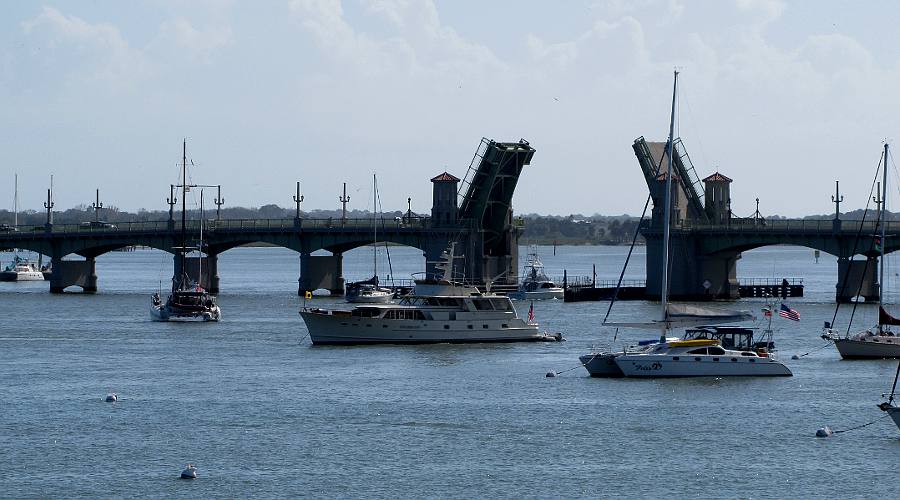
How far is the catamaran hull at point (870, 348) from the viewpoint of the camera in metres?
61.7

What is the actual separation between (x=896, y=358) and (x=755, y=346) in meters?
6.99

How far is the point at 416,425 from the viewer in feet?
149

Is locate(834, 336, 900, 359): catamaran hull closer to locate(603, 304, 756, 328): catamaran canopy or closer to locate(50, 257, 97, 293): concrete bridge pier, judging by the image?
locate(603, 304, 756, 328): catamaran canopy

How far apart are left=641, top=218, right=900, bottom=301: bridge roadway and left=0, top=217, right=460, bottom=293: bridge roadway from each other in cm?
1451

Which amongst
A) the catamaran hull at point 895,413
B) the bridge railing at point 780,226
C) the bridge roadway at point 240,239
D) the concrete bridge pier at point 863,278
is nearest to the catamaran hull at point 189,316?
the bridge roadway at point 240,239

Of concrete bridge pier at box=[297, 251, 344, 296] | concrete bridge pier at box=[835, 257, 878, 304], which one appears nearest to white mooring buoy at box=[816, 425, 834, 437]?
concrete bridge pier at box=[835, 257, 878, 304]

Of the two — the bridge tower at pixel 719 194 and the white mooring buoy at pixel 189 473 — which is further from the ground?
the bridge tower at pixel 719 194

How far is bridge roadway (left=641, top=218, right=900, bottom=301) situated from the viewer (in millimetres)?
101062

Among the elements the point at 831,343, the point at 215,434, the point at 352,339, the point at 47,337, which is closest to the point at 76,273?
the point at 47,337

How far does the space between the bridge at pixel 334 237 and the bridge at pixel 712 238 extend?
29.7 feet

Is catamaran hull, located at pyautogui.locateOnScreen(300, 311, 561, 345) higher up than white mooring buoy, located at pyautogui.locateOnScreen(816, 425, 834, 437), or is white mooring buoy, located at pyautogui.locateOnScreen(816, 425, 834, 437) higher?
catamaran hull, located at pyautogui.locateOnScreen(300, 311, 561, 345)

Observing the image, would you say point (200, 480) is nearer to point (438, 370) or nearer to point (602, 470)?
point (602, 470)

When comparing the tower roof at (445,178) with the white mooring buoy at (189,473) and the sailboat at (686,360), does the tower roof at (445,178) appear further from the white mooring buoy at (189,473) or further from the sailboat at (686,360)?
the white mooring buoy at (189,473)

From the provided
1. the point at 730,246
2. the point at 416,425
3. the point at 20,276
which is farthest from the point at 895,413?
the point at 20,276
